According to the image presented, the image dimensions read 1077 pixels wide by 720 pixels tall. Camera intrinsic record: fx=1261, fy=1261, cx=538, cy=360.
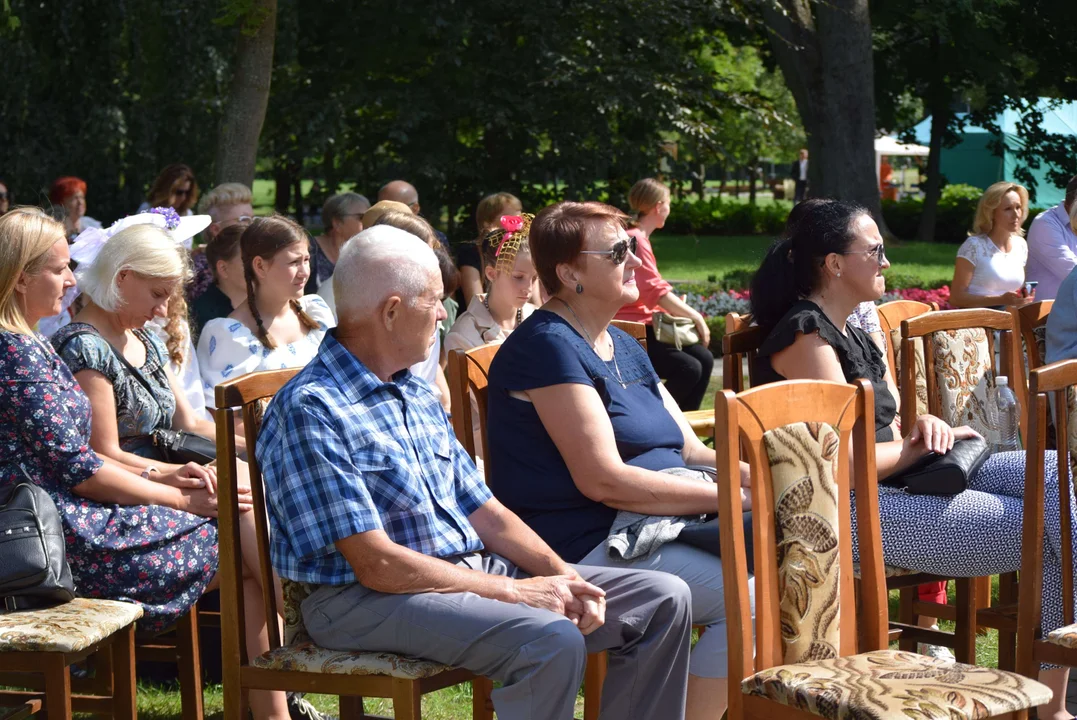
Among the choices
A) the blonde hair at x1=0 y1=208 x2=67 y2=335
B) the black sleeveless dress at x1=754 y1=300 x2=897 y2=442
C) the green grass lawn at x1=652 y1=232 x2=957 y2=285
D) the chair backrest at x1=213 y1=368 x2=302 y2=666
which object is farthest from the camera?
the green grass lawn at x1=652 y1=232 x2=957 y2=285

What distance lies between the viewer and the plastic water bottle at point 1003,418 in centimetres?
399

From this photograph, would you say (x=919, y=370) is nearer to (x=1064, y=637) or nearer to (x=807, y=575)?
(x=1064, y=637)

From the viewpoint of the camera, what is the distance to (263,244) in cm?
457

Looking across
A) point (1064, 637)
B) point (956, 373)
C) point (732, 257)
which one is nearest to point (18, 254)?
point (1064, 637)

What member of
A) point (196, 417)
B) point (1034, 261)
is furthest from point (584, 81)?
point (196, 417)

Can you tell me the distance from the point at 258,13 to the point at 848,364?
6.51m

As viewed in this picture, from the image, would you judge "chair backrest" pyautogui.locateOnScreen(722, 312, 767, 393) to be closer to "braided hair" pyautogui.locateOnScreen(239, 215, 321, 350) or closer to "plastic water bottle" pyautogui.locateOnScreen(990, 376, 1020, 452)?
"plastic water bottle" pyautogui.locateOnScreen(990, 376, 1020, 452)

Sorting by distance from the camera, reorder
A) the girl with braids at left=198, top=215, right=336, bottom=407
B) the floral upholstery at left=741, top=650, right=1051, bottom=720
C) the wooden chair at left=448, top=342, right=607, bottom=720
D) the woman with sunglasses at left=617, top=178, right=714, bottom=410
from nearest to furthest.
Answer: the floral upholstery at left=741, top=650, right=1051, bottom=720, the wooden chair at left=448, top=342, right=607, bottom=720, the girl with braids at left=198, top=215, right=336, bottom=407, the woman with sunglasses at left=617, top=178, right=714, bottom=410

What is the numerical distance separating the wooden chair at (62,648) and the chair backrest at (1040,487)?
7.31ft

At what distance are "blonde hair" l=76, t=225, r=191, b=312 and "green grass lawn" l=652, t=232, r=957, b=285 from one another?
12.8 meters

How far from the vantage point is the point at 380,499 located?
9.04 ft

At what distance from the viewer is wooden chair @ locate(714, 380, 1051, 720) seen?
2.61m

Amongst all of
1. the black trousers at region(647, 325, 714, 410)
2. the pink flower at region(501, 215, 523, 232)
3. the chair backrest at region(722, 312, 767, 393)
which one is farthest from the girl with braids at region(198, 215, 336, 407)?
the black trousers at region(647, 325, 714, 410)

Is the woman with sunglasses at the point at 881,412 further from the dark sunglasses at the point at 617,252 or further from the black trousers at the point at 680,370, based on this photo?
the black trousers at the point at 680,370
